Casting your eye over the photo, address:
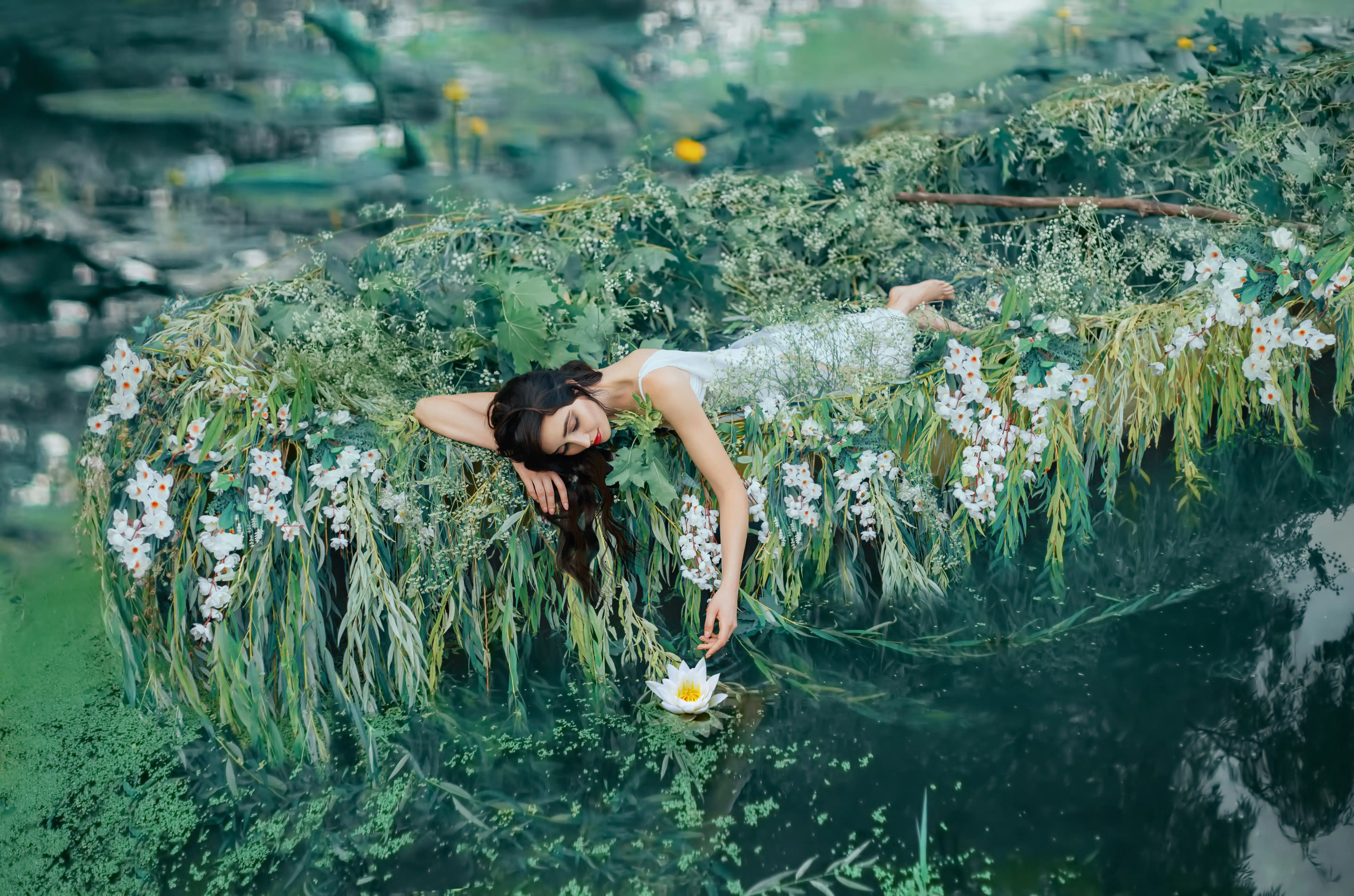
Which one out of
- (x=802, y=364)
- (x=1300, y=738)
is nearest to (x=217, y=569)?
(x=802, y=364)

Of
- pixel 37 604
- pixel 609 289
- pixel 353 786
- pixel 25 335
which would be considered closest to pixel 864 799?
pixel 353 786

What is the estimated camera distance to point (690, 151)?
354 centimetres

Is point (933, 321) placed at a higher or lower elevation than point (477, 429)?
higher

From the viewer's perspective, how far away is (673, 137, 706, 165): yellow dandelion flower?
3525 mm

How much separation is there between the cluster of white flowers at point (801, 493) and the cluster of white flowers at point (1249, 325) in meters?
0.89

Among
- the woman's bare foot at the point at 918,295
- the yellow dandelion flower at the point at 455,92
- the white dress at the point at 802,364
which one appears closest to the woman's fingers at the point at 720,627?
the white dress at the point at 802,364

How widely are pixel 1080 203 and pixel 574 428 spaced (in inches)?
76.7

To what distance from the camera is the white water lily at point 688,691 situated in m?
1.88

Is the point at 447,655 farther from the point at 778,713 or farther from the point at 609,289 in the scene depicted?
the point at 609,289

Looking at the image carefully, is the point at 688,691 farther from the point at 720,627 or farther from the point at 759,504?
the point at 759,504

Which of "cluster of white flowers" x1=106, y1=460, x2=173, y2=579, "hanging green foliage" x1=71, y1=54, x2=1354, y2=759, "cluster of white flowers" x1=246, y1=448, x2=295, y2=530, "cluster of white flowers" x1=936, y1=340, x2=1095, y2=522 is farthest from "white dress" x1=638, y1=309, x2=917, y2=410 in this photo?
"cluster of white flowers" x1=106, y1=460, x2=173, y2=579

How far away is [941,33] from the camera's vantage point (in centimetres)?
361

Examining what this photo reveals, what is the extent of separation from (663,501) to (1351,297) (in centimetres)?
174

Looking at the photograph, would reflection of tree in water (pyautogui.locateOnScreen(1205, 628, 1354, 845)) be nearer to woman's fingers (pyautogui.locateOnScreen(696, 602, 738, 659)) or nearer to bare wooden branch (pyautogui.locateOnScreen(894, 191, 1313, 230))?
woman's fingers (pyautogui.locateOnScreen(696, 602, 738, 659))
